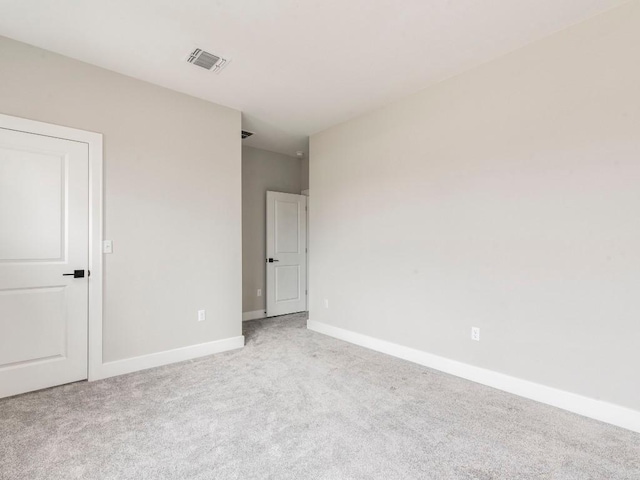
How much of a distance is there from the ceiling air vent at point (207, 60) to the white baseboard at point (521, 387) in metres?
3.18

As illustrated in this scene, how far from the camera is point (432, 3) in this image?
1985 millimetres

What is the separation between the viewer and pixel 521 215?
95.0 inches

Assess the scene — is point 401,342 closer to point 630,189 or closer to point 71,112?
point 630,189

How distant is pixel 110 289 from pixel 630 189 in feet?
13.3

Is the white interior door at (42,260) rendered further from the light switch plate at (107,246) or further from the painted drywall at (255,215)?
the painted drywall at (255,215)

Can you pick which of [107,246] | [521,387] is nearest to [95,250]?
[107,246]

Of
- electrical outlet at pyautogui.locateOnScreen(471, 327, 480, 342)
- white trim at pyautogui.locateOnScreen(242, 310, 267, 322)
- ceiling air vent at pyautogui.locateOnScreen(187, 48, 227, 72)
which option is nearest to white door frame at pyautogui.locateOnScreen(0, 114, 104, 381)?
ceiling air vent at pyautogui.locateOnScreen(187, 48, 227, 72)

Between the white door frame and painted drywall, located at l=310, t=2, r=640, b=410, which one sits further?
the white door frame

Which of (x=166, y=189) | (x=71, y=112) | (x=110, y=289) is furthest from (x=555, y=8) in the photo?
(x=110, y=289)

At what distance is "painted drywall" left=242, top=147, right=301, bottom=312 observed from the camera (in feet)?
16.0

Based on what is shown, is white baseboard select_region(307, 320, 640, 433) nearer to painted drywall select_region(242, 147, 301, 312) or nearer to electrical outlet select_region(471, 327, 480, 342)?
electrical outlet select_region(471, 327, 480, 342)

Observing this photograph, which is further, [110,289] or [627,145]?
[110,289]

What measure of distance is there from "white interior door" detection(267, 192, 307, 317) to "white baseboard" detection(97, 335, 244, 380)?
153 cm

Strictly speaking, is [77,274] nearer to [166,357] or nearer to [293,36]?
[166,357]
